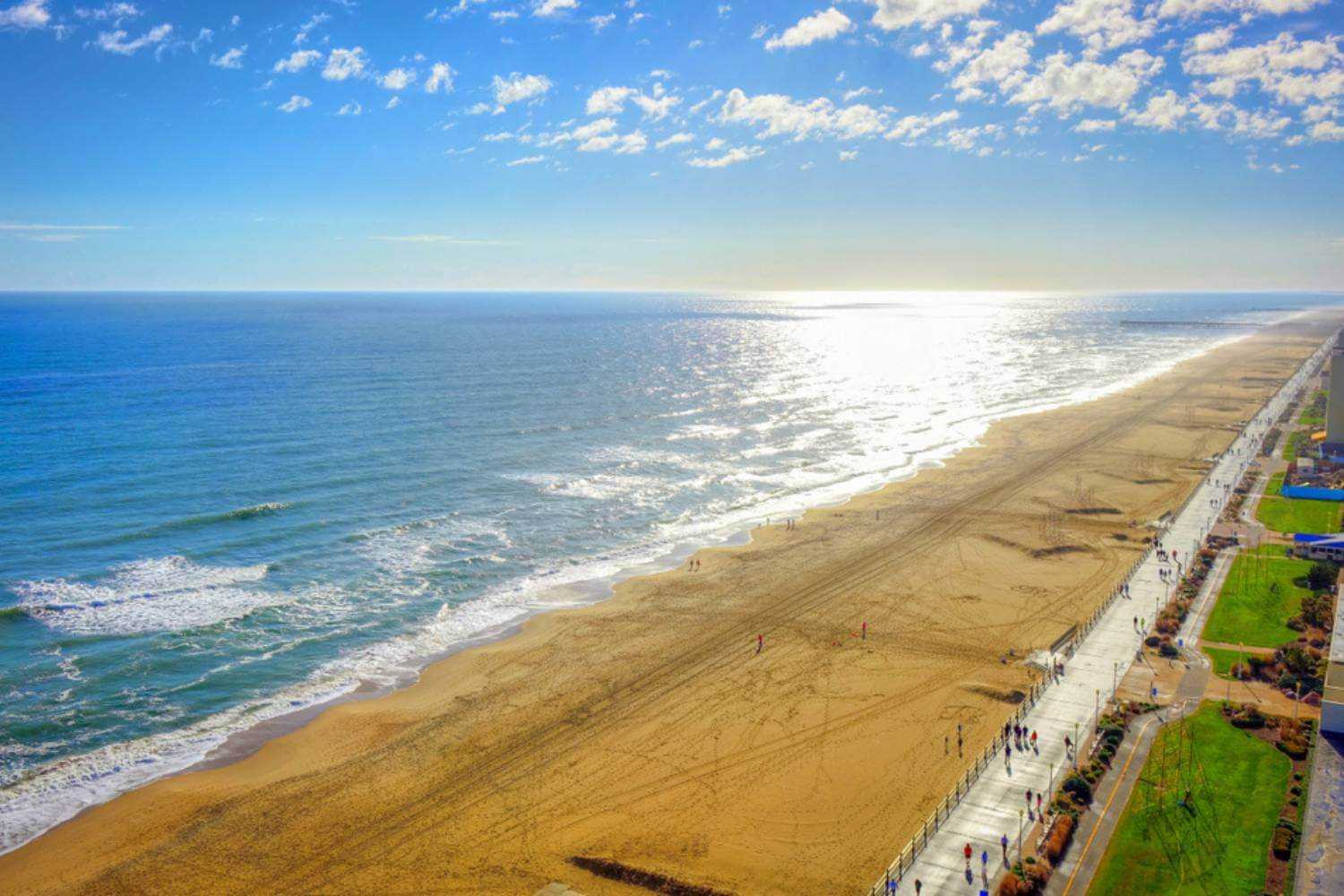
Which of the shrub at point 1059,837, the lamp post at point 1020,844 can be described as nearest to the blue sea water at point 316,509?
the lamp post at point 1020,844

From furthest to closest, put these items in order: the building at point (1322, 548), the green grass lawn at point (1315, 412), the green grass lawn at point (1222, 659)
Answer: the green grass lawn at point (1315, 412)
the building at point (1322, 548)
the green grass lawn at point (1222, 659)

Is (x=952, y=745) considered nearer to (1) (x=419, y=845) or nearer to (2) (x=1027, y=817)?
(2) (x=1027, y=817)

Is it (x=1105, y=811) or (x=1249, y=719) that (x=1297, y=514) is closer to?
(x=1249, y=719)

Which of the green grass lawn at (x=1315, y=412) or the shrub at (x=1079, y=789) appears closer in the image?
the shrub at (x=1079, y=789)

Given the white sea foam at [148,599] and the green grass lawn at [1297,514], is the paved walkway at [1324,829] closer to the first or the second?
the green grass lawn at [1297,514]

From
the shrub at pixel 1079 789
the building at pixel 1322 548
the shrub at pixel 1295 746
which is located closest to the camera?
the shrub at pixel 1079 789

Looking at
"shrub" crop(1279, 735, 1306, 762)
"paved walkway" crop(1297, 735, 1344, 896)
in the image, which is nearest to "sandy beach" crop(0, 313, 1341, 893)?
"shrub" crop(1279, 735, 1306, 762)

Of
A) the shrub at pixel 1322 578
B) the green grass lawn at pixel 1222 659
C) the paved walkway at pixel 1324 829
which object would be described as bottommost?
the paved walkway at pixel 1324 829
